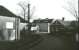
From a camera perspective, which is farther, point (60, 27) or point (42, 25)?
point (42, 25)

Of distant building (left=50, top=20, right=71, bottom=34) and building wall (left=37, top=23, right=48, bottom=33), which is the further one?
building wall (left=37, top=23, right=48, bottom=33)

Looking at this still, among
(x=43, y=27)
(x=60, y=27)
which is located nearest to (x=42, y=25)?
(x=43, y=27)

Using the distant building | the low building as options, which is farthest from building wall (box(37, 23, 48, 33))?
the distant building

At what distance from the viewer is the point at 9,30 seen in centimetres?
726

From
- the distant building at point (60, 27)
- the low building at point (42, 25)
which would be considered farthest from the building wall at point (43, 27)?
the distant building at point (60, 27)

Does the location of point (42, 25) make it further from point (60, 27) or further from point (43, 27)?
point (60, 27)

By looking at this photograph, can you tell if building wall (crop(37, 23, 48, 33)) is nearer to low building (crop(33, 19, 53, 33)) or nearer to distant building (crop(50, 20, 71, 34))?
low building (crop(33, 19, 53, 33))

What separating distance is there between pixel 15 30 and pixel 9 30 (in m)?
0.37

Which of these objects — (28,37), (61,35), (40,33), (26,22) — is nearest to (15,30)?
(26,22)

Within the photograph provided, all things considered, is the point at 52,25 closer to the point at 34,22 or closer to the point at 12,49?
the point at 34,22

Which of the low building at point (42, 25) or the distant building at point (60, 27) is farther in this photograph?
the low building at point (42, 25)

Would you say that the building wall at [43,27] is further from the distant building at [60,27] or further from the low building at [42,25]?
the distant building at [60,27]

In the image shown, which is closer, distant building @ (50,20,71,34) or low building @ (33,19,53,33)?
distant building @ (50,20,71,34)

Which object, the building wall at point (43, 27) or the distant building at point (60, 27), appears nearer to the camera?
the distant building at point (60, 27)
